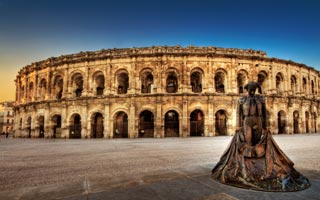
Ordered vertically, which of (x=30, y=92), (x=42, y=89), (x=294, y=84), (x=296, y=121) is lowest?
(x=296, y=121)

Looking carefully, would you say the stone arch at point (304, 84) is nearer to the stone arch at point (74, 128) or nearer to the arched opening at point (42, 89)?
the stone arch at point (74, 128)

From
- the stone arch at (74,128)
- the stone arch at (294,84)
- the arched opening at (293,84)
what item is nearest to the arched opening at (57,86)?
the stone arch at (74,128)

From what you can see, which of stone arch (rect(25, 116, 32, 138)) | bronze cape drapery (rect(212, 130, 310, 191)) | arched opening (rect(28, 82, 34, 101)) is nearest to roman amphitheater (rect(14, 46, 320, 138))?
stone arch (rect(25, 116, 32, 138))

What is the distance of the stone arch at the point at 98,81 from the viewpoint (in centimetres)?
2094

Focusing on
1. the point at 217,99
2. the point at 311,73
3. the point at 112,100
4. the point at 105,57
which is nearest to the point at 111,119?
the point at 112,100

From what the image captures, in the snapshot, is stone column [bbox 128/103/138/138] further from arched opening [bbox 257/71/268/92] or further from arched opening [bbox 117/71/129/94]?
arched opening [bbox 257/71/268/92]

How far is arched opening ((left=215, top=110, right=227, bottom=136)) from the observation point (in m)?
21.1

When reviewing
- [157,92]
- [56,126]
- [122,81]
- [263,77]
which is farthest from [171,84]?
[56,126]

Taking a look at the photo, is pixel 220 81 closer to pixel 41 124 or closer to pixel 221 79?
pixel 221 79

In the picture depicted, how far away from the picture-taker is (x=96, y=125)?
21469mm

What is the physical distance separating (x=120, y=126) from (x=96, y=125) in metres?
2.92

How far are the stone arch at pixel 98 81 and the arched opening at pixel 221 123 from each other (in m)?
14.3

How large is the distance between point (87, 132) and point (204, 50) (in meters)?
15.7

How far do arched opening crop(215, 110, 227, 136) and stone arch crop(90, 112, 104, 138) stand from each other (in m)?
13.7
